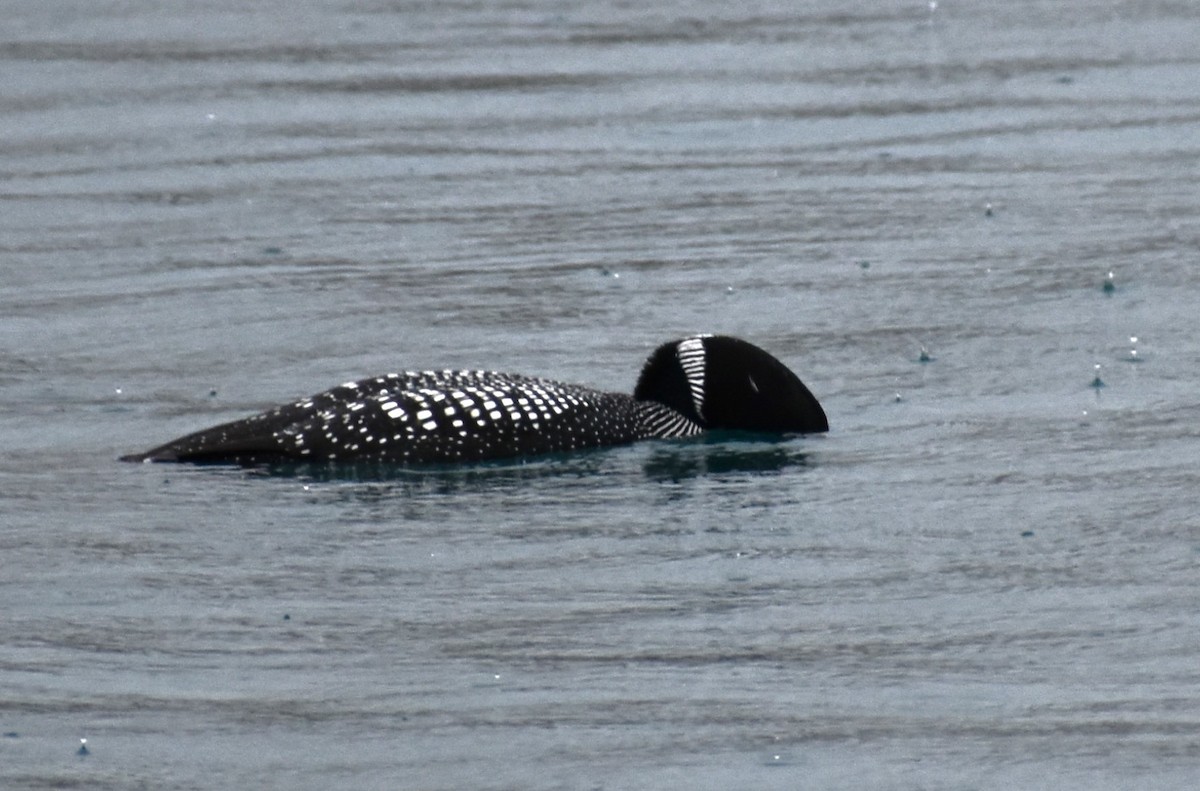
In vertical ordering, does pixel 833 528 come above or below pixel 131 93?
below

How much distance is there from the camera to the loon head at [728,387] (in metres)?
7.63

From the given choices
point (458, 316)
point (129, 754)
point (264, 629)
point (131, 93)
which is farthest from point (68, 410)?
point (131, 93)

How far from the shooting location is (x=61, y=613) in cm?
591

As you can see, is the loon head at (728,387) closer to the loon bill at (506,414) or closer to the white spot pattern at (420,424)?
the loon bill at (506,414)

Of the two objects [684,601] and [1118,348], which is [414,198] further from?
[684,601]

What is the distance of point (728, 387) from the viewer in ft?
25.3

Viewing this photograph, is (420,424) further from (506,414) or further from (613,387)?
(613,387)

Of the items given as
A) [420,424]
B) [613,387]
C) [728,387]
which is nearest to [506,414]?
[420,424]

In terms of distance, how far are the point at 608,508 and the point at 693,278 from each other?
3070 millimetres

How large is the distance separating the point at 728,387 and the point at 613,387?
0.64m

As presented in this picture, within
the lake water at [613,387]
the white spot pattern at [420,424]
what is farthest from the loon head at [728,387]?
the white spot pattern at [420,424]

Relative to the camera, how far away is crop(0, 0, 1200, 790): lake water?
516 centimetres

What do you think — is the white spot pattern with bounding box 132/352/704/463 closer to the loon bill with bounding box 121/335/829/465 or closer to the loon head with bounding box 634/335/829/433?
the loon bill with bounding box 121/335/829/465

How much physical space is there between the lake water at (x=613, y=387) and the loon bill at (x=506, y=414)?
0.10 m
